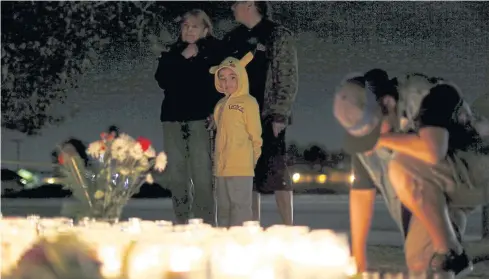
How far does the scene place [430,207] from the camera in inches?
140

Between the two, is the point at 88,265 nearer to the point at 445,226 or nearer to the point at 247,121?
the point at 445,226

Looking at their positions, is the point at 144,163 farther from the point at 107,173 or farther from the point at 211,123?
the point at 211,123

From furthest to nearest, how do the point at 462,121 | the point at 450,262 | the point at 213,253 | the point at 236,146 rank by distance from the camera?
the point at 236,146 < the point at 462,121 < the point at 450,262 < the point at 213,253

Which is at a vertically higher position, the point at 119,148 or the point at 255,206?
the point at 119,148

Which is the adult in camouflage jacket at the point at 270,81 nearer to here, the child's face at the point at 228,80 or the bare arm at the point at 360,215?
the child's face at the point at 228,80

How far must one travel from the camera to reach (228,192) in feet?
16.9

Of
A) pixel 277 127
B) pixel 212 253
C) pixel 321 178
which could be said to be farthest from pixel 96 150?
pixel 321 178

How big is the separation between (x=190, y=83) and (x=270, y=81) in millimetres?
593

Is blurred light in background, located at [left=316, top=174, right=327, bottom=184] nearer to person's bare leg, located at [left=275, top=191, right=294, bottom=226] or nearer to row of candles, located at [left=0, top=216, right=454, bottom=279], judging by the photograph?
person's bare leg, located at [left=275, top=191, right=294, bottom=226]

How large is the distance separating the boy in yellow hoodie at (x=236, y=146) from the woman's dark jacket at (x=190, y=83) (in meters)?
0.55

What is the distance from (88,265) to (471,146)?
2047mm

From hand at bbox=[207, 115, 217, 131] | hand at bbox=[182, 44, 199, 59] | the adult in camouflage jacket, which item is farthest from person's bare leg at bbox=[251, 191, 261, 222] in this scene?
hand at bbox=[182, 44, 199, 59]

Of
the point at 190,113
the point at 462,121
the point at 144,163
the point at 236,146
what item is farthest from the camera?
the point at 190,113

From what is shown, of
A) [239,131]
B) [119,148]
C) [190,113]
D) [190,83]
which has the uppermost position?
[190,83]
